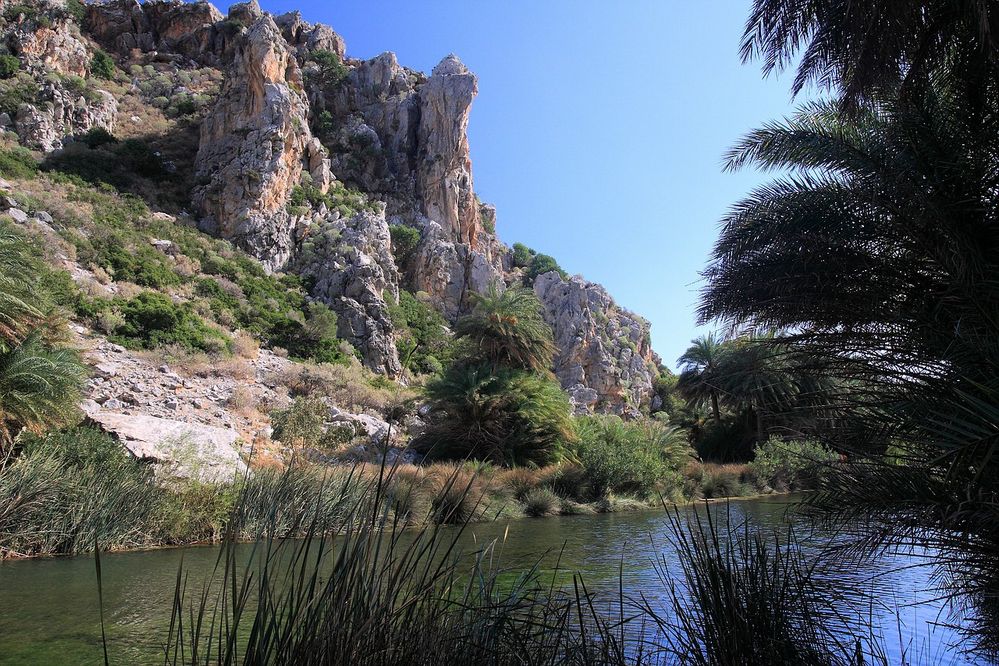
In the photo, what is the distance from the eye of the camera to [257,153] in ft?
126

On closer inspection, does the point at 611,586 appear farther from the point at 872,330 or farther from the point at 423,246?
the point at 423,246

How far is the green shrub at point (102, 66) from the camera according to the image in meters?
45.9

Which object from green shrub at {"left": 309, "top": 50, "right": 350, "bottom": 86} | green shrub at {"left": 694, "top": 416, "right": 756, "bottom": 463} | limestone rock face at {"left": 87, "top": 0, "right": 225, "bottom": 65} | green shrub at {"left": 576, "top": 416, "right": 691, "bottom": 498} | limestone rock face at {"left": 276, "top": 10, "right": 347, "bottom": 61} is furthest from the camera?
limestone rock face at {"left": 276, "top": 10, "right": 347, "bottom": 61}

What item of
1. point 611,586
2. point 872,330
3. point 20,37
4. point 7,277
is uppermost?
point 20,37

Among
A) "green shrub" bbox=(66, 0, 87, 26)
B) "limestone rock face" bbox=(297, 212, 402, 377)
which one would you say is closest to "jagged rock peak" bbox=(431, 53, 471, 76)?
"limestone rock face" bbox=(297, 212, 402, 377)

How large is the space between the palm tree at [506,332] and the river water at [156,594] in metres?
11.8

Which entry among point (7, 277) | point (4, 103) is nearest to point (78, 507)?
point (7, 277)

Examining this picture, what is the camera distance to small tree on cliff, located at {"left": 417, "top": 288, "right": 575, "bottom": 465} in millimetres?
20812

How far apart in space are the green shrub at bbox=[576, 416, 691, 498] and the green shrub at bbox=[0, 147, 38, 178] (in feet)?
99.5

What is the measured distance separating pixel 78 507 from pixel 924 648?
10.6m

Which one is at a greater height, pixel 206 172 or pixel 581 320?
pixel 206 172

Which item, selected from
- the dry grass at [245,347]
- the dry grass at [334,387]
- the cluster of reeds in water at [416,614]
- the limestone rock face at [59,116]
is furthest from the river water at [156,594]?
the limestone rock face at [59,116]

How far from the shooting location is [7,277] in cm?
1026

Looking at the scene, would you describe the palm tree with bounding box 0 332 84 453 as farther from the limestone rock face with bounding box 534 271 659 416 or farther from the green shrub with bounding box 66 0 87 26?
the green shrub with bounding box 66 0 87 26
